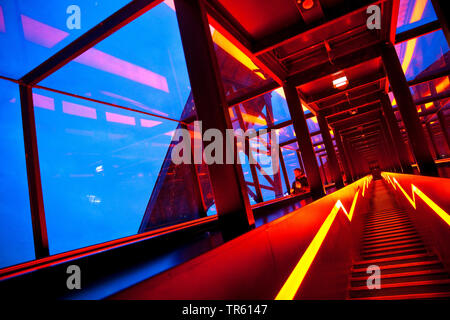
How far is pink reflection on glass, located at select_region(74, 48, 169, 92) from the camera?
7.22 m

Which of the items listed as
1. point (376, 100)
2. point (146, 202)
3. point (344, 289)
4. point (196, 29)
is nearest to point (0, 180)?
point (146, 202)

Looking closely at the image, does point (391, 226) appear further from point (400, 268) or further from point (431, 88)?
point (431, 88)

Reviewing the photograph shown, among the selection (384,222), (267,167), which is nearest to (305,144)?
(384,222)

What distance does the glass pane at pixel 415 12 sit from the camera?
6.00m

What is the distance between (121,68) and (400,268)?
9.88m

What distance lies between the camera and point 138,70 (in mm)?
9938

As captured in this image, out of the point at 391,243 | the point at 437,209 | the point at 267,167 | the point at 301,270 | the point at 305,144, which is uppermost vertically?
the point at 267,167

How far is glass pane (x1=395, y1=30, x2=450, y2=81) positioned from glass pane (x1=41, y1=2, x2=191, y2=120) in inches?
332

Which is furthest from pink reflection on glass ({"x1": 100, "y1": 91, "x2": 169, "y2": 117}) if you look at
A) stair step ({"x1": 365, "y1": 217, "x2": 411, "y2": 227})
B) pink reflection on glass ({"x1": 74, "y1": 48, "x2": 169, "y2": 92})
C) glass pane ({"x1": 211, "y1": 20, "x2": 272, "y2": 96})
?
stair step ({"x1": 365, "y1": 217, "x2": 411, "y2": 227})

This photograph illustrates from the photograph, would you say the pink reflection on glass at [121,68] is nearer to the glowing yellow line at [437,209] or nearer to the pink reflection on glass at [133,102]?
the pink reflection on glass at [133,102]
